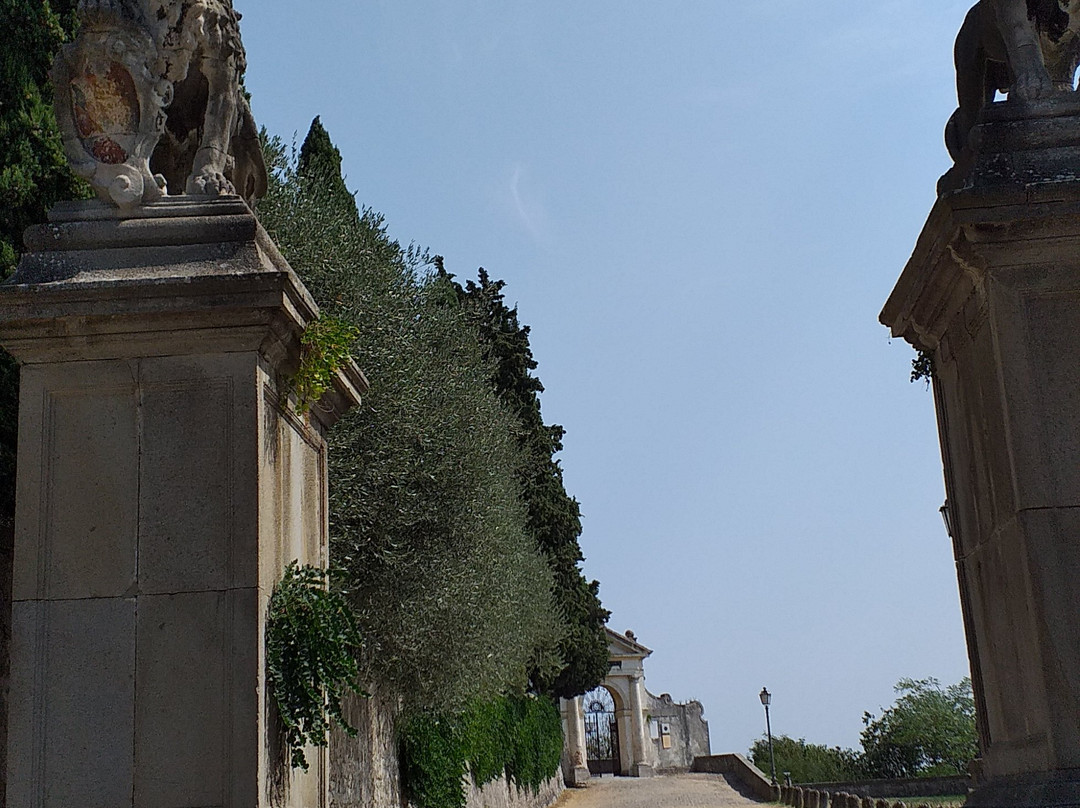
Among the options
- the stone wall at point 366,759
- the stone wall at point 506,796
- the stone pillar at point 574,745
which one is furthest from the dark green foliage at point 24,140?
the stone pillar at point 574,745

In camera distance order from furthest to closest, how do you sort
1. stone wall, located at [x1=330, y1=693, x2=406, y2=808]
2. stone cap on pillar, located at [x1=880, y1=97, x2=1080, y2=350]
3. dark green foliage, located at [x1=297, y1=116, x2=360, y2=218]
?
dark green foliage, located at [x1=297, y1=116, x2=360, y2=218] → stone wall, located at [x1=330, y1=693, x2=406, y2=808] → stone cap on pillar, located at [x1=880, y1=97, x2=1080, y2=350]

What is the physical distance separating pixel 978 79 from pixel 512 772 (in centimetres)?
2381

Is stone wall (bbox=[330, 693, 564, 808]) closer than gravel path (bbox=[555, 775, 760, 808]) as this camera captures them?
Yes

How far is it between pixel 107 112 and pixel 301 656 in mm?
3183

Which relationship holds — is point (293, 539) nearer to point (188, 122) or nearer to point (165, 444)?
point (165, 444)

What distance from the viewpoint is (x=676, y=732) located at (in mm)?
56781

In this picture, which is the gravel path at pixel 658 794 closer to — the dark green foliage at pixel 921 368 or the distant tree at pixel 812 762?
the distant tree at pixel 812 762

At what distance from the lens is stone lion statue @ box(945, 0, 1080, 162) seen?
5.89 meters

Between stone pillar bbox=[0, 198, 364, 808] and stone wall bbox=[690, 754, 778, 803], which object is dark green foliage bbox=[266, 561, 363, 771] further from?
stone wall bbox=[690, 754, 778, 803]

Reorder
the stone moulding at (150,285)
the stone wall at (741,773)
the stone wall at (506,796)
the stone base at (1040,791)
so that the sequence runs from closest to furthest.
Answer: the stone base at (1040,791), the stone moulding at (150,285), the stone wall at (506,796), the stone wall at (741,773)

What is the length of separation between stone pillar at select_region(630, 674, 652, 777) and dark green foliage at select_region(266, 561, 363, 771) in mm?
48045

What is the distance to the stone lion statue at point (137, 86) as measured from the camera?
6855 mm

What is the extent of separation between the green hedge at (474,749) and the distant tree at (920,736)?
23.0 m

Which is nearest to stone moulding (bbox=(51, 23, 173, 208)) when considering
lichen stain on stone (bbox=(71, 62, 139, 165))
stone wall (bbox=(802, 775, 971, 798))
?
lichen stain on stone (bbox=(71, 62, 139, 165))
